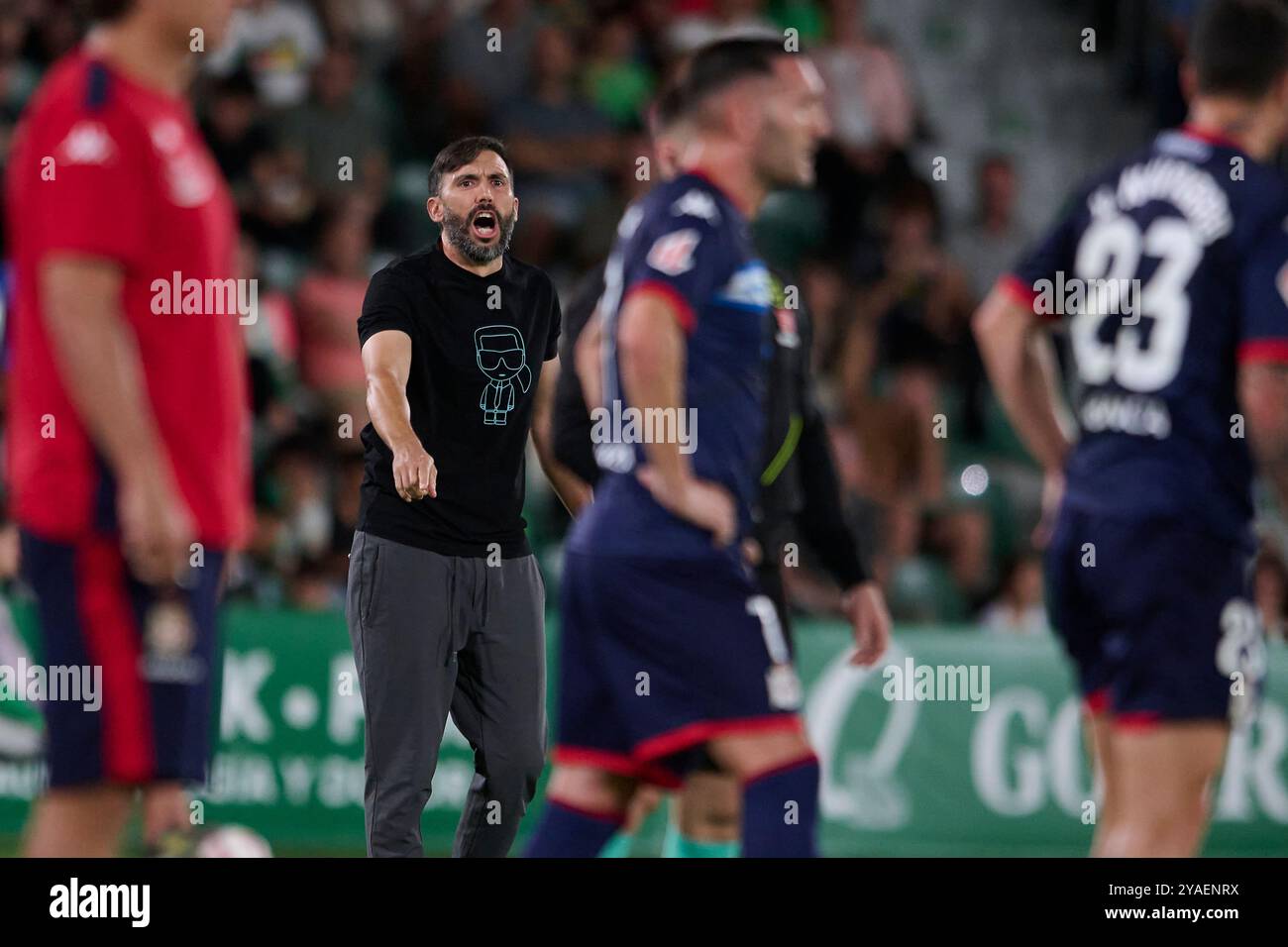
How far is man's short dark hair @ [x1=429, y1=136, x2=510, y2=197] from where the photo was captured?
5312mm

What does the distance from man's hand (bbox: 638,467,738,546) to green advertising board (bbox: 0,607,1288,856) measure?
13.5 ft

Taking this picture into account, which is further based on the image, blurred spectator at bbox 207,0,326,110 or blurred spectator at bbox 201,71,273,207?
blurred spectator at bbox 207,0,326,110

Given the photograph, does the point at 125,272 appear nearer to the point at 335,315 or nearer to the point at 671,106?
the point at 671,106

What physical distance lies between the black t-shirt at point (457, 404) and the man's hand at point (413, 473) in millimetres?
309

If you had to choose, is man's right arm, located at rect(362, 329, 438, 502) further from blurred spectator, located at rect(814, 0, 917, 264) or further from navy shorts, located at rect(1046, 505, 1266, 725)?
blurred spectator, located at rect(814, 0, 917, 264)

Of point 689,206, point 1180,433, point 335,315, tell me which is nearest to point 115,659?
point 689,206

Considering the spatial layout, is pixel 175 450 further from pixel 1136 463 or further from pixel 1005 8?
pixel 1005 8

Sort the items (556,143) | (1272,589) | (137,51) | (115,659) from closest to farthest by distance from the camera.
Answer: (115,659) < (137,51) < (1272,589) < (556,143)

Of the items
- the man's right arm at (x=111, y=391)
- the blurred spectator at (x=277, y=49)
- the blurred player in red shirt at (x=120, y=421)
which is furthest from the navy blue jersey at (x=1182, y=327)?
the blurred spectator at (x=277, y=49)

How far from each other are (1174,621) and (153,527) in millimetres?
2176

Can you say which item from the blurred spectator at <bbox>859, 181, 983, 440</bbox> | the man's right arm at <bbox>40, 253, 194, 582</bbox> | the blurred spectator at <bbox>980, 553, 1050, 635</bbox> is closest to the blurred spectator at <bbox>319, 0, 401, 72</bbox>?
the blurred spectator at <bbox>859, 181, 983, 440</bbox>

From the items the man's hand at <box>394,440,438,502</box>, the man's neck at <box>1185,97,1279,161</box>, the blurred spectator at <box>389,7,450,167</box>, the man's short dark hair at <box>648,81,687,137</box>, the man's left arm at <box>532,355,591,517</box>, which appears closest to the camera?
the man's neck at <box>1185,97,1279,161</box>

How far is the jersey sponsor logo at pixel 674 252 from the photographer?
13.3 feet

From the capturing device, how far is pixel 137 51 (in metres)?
3.48
